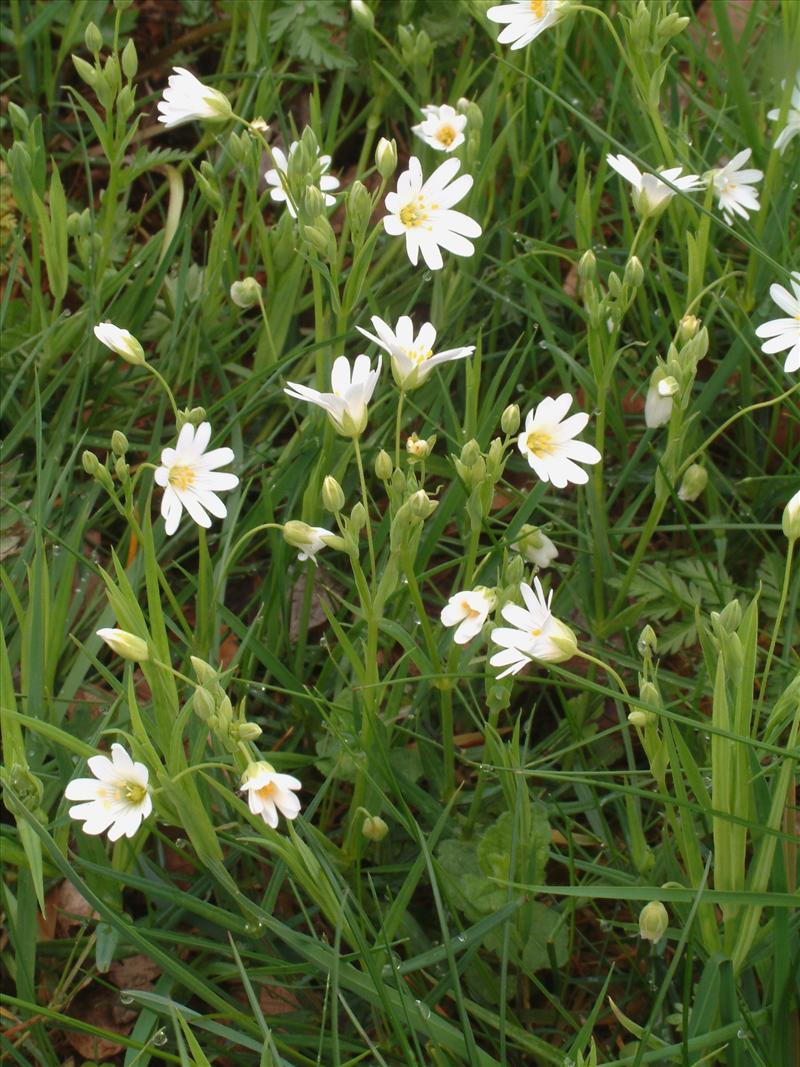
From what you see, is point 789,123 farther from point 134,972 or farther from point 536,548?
point 134,972

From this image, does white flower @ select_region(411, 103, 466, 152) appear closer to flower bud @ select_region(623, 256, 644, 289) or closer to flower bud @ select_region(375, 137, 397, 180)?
flower bud @ select_region(375, 137, 397, 180)

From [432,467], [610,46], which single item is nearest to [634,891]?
[432,467]

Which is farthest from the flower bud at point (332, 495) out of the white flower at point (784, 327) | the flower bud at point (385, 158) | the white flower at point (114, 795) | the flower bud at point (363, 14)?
the flower bud at point (363, 14)

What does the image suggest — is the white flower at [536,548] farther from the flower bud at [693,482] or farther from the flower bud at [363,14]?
the flower bud at [363,14]

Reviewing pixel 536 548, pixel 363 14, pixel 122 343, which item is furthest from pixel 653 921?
pixel 363 14

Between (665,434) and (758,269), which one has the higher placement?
(758,269)

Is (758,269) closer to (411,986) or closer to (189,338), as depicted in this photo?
(189,338)

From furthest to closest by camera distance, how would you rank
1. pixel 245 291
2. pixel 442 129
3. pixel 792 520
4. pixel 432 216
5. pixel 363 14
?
pixel 363 14
pixel 442 129
pixel 245 291
pixel 432 216
pixel 792 520
